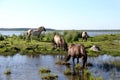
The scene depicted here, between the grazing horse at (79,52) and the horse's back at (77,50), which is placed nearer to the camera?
the grazing horse at (79,52)

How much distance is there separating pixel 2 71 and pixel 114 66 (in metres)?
Answer: 7.48

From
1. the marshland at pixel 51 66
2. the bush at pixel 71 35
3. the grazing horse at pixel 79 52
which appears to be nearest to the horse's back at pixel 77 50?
the grazing horse at pixel 79 52

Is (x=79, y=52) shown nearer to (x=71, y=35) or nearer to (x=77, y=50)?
(x=77, y=50)

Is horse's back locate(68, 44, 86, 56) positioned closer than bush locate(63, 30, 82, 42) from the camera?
Yes

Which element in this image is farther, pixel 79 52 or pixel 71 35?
pixel 71 35

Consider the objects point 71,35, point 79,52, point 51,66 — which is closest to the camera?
point 79,52

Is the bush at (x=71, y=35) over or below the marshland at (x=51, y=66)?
over

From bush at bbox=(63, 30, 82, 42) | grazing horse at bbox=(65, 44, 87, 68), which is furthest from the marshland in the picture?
bush at bbox=(63, 30, 82, 42)

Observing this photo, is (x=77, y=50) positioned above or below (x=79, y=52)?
→ above

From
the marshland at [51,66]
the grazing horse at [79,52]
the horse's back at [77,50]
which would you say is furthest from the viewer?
the horse's back at [77,50]

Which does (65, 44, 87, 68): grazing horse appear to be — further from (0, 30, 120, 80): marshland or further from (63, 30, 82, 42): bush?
(63, 30, 82, 42): bush

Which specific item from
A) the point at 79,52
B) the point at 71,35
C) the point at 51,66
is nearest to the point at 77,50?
the point at 79,52

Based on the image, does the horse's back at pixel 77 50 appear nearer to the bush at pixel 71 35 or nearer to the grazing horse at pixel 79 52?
→ the grazing horse at pixel 79 52

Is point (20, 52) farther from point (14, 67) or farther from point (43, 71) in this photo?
point (43, 71)
